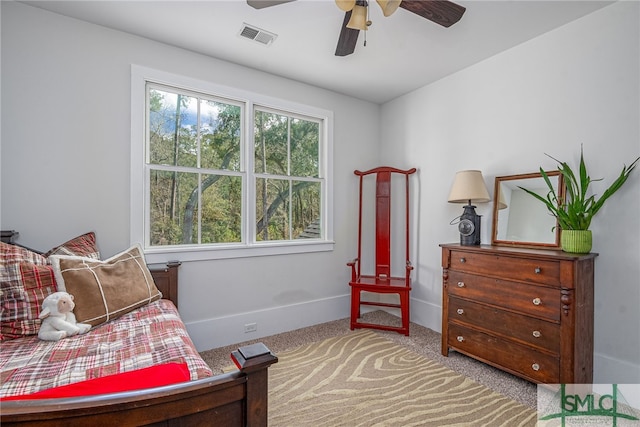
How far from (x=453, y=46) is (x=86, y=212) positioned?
3150 millimetres

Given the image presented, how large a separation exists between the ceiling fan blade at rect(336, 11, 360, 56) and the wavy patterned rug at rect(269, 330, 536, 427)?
2.35 m

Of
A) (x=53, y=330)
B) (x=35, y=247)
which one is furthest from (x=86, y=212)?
(x=53, y=330)

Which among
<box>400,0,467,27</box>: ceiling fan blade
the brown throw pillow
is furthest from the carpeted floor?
<box>400,0,467,27</box>: ceiling fan blade

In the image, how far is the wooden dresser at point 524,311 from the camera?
1938 mm

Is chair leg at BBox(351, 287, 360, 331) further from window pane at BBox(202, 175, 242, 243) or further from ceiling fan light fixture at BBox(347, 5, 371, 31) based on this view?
ceiling fan light fixture at BBox(347, 5, 371, 31)

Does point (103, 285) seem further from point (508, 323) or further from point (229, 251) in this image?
point (508, 323)

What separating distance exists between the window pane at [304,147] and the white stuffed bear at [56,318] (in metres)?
2.22

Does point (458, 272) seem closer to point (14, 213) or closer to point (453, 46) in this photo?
point (453, 46)

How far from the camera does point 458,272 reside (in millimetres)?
2562

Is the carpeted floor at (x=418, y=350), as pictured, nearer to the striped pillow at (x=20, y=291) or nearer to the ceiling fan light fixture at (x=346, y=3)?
the striped pillow at (x=20, y=291)

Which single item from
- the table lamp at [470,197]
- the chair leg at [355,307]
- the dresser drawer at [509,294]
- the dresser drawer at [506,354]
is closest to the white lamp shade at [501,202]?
the table lamp at [470,197]

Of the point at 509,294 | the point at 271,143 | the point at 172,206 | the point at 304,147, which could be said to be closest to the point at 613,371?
the point at 509,294

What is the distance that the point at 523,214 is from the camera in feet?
8.39

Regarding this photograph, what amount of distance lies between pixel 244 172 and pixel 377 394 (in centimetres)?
215
